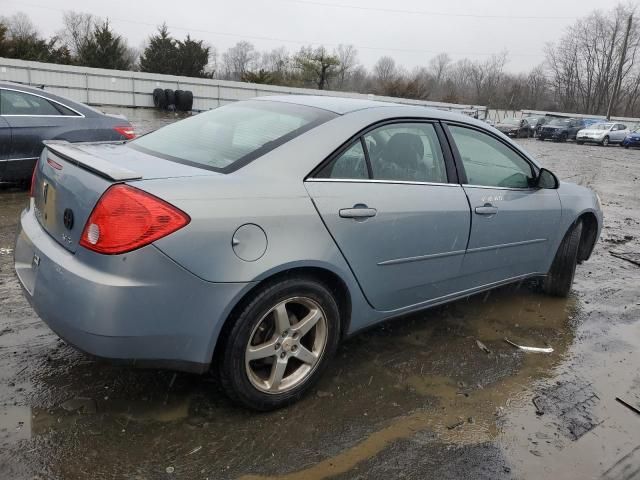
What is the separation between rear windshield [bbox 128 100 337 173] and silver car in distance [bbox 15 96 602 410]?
0.01 metres

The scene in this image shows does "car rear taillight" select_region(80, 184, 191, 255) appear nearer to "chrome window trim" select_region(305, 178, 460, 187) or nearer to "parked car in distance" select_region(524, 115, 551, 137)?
"chrome window trim" select_region(305, 178, 460, 187)

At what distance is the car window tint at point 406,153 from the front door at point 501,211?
8.7 inches

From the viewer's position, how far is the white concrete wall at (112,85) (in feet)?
71.6

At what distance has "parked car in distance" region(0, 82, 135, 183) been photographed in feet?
19.9

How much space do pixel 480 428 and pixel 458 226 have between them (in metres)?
1.22

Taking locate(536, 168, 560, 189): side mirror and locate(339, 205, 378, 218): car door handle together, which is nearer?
locate(339, 205, 378, 218): car door handle

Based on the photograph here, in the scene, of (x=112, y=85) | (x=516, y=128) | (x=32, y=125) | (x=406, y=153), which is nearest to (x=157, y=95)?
(x=112, y=85)

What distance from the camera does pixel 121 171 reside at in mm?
2221

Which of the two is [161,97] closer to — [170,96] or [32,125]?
[170,96]

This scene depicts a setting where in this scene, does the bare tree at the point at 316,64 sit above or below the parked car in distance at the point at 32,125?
above

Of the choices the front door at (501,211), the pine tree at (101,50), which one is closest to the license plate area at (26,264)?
the front door at (501,211)

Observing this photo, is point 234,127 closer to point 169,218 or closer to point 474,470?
point 169,218

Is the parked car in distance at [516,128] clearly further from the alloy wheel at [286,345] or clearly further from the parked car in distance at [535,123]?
the alloy wheel at [286,345]

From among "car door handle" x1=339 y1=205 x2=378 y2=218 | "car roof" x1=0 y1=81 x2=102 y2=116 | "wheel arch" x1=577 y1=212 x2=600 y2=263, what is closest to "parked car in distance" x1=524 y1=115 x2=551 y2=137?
"wheel arch" x1=577 y1=212 x2=600 y2=263
